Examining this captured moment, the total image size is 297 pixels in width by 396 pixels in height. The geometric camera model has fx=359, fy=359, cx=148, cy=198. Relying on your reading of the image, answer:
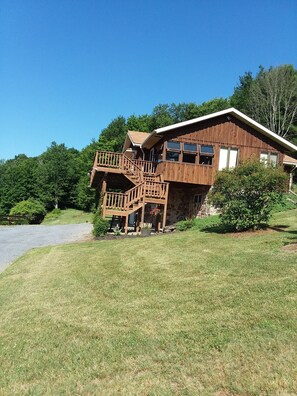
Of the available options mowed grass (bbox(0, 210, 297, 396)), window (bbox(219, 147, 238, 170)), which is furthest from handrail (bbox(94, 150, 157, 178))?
mowed grass (bbox(0, 210, 297, 396))

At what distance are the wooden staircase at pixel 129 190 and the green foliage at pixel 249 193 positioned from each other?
5.80 meters

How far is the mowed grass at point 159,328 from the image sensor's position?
343 cm

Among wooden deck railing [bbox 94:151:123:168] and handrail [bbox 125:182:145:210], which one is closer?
handrail [bbox 125:182:145:210]

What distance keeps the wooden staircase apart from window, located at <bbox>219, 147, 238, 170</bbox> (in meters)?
3.67

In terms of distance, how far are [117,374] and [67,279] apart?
15.4ft

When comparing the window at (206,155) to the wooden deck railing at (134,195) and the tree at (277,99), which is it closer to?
the wooden deck railing at (134,195)

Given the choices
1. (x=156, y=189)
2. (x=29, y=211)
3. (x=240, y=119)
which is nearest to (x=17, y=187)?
(x=29, y=211)

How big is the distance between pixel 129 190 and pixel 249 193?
6.84m

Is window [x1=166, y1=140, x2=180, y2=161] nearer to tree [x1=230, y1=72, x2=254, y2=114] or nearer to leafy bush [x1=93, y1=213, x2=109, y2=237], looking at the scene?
leafy bush [x1=93, y1=213, x2=109, y2=237]

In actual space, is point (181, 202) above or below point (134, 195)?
below

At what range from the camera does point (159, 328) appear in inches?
180

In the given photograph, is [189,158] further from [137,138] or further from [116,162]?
[137,138]

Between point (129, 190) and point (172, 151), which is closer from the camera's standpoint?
point (129, 190)

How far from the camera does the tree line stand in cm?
4023
